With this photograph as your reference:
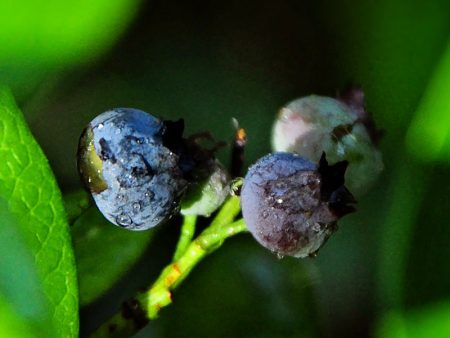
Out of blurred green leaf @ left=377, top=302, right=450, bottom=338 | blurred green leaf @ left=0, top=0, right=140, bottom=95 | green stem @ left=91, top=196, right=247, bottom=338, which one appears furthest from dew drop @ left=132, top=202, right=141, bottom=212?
blurred green leaf @ left=377, top=302, right=450, bottom=338

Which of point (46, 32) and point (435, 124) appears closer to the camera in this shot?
point (46, 32)

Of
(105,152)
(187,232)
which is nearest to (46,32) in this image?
(105,152)

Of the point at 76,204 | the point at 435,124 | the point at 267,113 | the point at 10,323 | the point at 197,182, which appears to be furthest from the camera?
the point at 267,113

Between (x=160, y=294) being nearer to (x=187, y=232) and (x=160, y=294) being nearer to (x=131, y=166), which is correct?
(x=187, y=232)

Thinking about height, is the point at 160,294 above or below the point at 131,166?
below

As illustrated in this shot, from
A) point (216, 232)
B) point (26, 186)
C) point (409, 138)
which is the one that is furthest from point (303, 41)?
point (26, 186)

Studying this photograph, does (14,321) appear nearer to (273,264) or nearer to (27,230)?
(27,230)

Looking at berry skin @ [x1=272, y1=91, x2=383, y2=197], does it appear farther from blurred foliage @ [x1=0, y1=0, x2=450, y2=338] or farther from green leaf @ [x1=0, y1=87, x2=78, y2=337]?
green leaf @ [x1=0, y1=87, x2=78, y2=337]
